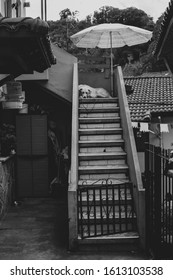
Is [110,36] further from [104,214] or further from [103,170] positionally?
[104,214]

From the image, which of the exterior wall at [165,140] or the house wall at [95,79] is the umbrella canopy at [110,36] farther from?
the exterior wall at [165,140]

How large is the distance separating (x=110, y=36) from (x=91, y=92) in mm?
2622

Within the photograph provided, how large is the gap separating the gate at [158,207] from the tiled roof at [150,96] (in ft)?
28.8

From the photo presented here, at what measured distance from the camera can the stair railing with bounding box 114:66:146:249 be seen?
8570mm

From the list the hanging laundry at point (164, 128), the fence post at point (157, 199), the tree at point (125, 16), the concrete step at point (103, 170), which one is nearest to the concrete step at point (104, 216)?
the concrete step at point (103, 170)

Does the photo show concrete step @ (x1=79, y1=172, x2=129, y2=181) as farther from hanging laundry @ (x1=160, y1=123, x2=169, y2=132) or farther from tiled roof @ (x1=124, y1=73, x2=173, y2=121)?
tiled roof @ (x1=124, y1=73, x2=173, y2=121)

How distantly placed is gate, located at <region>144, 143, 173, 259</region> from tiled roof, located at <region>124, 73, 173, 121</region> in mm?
8785

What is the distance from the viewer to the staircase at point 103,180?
28.0 feet

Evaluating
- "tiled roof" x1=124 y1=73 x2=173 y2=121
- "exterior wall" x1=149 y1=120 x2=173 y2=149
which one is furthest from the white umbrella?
"exterior wall" x1=149 y1=120 x2=173 y2=149

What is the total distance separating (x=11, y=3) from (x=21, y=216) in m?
6.77

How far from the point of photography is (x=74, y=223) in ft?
27.8
